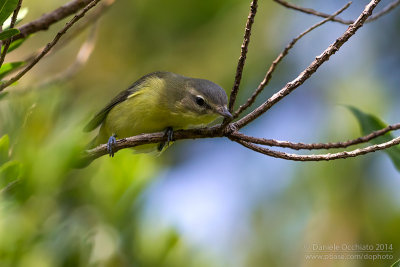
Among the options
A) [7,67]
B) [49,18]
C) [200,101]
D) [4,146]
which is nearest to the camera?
[4,146]

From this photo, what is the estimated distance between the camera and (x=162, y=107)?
3865 millimetres

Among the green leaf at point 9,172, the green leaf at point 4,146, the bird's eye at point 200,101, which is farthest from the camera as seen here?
the bird's eye at point 200,101

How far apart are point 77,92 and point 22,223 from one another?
4.05 metres

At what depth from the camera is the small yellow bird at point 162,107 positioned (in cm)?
366

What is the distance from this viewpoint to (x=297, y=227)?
5.38m

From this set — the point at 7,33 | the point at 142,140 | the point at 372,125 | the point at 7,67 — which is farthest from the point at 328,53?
the point at 7,67

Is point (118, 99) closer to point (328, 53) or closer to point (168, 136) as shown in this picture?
point (168, 136)

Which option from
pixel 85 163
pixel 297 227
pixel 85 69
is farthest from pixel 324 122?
pixel 85 163

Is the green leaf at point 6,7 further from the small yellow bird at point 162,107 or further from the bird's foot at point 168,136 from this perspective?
the small yellow bird at point 162,107

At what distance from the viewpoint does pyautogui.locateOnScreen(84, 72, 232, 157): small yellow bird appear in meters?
3.66

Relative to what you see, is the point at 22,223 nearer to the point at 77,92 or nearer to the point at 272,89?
the point at 77,92

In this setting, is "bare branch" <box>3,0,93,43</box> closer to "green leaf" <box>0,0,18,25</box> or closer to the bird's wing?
"green leaf" <box>0,0,18,25</box>

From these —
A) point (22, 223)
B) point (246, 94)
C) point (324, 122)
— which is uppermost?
point (22, 223)

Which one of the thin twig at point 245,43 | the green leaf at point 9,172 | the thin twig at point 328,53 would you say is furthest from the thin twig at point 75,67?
the thin twig at point 328,53
